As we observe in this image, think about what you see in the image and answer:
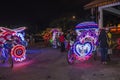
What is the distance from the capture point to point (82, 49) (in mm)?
15562

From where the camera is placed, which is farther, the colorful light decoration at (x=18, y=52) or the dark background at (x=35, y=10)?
the dark background at (x=35, y=10)

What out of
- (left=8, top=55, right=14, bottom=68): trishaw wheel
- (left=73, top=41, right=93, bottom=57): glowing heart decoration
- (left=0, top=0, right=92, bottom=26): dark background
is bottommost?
(left=8, top=55, right=14, bottom=68): trishaw wheel

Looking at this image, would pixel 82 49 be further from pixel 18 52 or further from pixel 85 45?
pixel 18 52

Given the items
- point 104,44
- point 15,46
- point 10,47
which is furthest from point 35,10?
point 104,44

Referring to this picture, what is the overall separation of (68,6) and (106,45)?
45.9 m

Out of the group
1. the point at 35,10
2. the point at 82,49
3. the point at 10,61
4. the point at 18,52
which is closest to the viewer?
the point at 10,61

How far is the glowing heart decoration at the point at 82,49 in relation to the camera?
15.2 metres

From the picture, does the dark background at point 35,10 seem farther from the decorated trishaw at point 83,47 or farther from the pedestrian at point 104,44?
the pedestrian at point 104,44

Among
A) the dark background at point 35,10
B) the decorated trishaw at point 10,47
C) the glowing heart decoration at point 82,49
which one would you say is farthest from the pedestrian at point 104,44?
the dark background at point 35,10

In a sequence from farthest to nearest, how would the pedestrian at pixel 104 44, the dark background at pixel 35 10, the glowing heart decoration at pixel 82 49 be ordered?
the dark background at pixel 35 10, the glowing heart decoration at pixel 82 49, the pedestrian at pixel 104 44

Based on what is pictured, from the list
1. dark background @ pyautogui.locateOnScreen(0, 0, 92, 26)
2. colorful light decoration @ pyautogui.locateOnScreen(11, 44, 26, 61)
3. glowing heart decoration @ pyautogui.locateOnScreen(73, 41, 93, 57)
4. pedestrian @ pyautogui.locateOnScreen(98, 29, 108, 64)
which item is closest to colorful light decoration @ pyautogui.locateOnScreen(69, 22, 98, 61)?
glowing heart decoration @ pyautogui.locateOnScreen(73, 41, 93, 57)

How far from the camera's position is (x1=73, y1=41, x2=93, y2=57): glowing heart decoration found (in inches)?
599

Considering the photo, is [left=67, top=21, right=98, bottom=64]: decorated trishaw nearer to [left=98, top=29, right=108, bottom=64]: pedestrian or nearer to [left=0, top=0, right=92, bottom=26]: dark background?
[left=98, top=29, right=108, bottom=64]: pedestrian

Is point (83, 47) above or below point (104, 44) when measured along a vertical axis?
below
